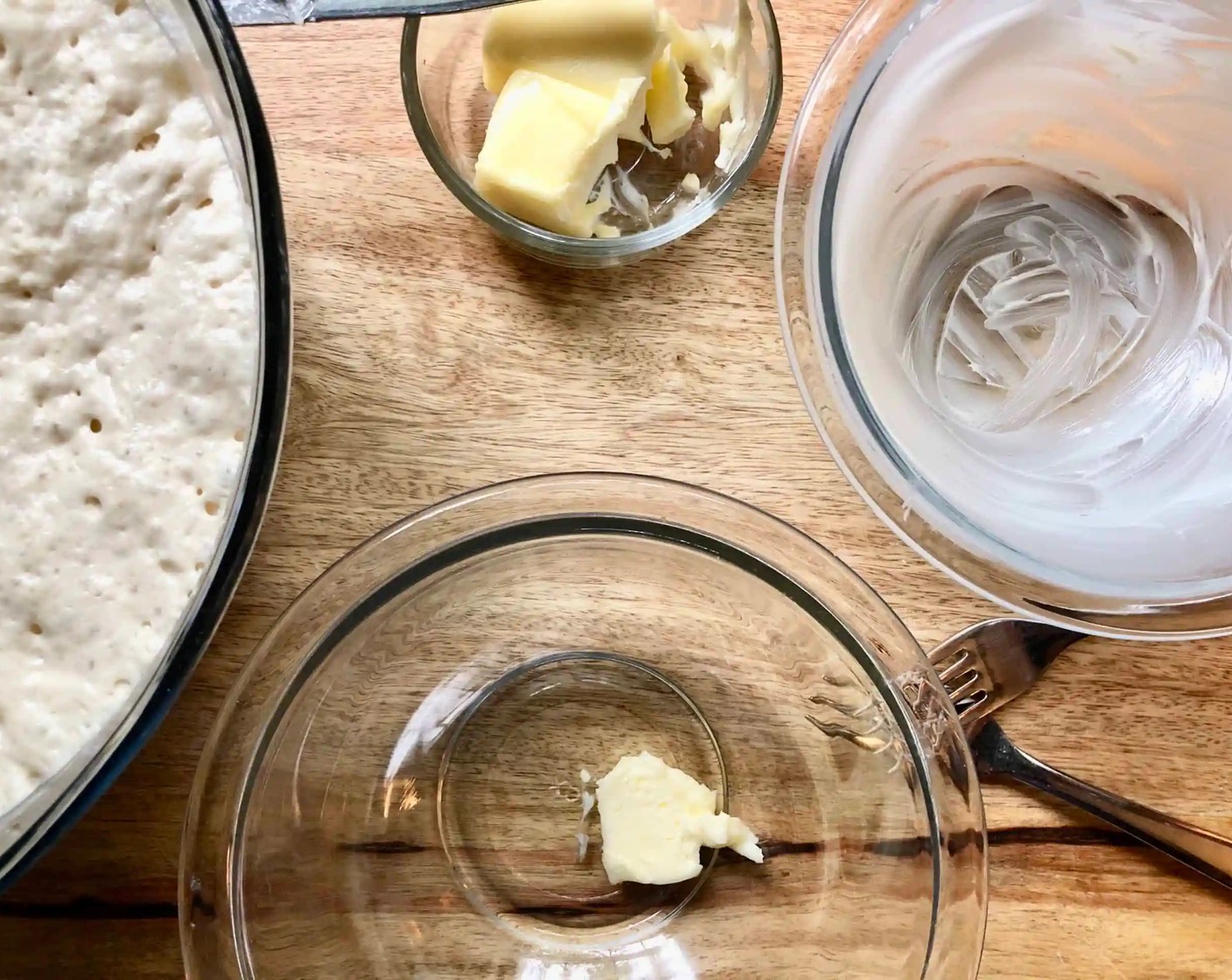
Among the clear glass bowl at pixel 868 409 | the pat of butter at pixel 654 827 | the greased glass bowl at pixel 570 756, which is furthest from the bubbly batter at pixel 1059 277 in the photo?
the pat of butter at pixel 654 827

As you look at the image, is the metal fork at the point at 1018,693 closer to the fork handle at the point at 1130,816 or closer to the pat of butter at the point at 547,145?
the fork handle at the point at 1130,816

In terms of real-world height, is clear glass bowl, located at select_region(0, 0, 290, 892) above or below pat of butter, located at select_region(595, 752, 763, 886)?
above

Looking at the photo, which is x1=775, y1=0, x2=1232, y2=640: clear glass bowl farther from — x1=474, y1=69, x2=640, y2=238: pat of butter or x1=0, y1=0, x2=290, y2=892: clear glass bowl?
x1=0, y1=0, x2=290, y2=892: clear glass bowl

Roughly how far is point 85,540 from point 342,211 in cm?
27

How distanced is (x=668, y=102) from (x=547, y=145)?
94 mm

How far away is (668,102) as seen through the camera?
0.70 m

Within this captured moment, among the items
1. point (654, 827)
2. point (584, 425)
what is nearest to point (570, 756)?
point (654, 827)

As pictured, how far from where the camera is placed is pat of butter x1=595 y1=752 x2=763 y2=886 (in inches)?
27.6

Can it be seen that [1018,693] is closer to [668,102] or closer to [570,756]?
[570,756]

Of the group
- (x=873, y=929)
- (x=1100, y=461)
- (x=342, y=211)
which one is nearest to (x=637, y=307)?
(x=342, y=211)

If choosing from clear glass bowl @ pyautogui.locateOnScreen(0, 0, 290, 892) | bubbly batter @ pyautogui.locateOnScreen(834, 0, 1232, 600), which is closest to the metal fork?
bubbly batter @ pyautogui.locateOnScreen(834, 0, 1232, 600)

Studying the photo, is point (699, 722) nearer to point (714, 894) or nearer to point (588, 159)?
point (714, 894)

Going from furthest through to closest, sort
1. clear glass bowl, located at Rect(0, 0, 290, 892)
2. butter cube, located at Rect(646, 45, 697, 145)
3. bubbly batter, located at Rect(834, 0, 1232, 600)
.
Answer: butter cube, located at Rect(646, 45, 697, 145), bubbly batter, located at Rect(834, 0, 1232, 600), clear glass bowl, located at Rect(0, 0, 290, 892)

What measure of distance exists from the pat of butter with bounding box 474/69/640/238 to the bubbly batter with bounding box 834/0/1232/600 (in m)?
0.18
